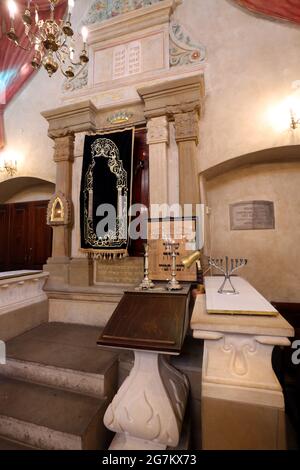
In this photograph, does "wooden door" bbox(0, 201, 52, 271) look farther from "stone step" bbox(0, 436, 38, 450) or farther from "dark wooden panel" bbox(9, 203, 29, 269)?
"stone step" bbox(0, 436, 38, 450)

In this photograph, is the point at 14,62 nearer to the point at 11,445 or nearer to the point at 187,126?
the point at 187,126

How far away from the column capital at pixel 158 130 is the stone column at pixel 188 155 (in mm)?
148

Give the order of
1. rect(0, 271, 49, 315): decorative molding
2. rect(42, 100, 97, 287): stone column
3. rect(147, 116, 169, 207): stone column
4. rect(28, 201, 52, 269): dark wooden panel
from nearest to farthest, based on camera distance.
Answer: rect(0, 271, 49, 315): decorative molding < rect(147, 116, 169, 207): stone column < rect(42, 100, 97, 287): stone column < rect(28, 201, 52, 269): dark wooden panel

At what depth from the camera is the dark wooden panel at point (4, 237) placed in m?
5.00

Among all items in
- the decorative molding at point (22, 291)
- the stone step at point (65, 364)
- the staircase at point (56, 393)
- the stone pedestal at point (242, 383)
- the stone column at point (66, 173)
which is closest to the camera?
the stone pedestal at point (242, 383)

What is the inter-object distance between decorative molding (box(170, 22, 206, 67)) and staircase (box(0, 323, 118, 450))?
13.0 ft

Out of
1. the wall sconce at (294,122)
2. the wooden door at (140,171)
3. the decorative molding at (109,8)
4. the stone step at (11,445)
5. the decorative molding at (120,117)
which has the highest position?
the decorative molding at (109,8)

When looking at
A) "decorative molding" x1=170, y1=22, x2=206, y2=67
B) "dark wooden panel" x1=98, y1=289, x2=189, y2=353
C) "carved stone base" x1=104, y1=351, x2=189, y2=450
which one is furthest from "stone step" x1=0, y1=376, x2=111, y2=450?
"decorative molding" x1=170, y1=22, x2=206, y2=67

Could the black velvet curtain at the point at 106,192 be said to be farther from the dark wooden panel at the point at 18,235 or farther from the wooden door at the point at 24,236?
the dark wooden panel at the point at 18,235

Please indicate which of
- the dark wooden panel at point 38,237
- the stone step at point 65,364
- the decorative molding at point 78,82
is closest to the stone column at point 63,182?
the decorative molding at point 78,82

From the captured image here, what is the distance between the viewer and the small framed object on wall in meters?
2.41

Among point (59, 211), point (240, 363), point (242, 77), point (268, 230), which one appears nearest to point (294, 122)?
point (242, 77)

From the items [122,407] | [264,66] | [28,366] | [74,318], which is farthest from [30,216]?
[264,66]

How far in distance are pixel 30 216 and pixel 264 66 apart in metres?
4.98
